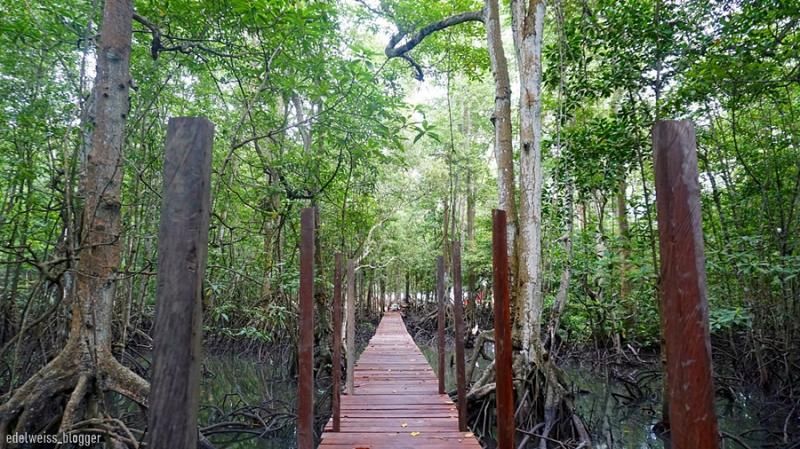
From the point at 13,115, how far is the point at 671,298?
5726 millimetres

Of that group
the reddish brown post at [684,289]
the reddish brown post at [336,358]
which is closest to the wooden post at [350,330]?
the reddish brown post at [336,358]

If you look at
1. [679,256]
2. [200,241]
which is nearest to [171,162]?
[200,241]

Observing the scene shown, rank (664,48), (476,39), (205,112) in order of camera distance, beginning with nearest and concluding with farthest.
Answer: (664,48) < (205,112) < (476,39)

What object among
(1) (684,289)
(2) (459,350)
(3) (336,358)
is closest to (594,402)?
(2) (459,350)

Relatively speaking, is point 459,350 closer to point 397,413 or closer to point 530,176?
point 397,413

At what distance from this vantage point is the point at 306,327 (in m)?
3.05

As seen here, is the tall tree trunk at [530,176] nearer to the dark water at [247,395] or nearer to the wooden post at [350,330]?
the wooden post at [350,330]

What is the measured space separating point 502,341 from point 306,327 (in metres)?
1.28

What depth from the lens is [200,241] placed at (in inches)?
49.0

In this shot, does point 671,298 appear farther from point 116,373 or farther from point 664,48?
point 664,48

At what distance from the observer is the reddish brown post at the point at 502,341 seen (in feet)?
8.50

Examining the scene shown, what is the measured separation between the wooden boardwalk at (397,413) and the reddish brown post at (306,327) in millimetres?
912

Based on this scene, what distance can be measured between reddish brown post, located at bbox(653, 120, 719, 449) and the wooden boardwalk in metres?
2.84

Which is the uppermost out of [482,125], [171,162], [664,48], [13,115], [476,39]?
[482,125]
